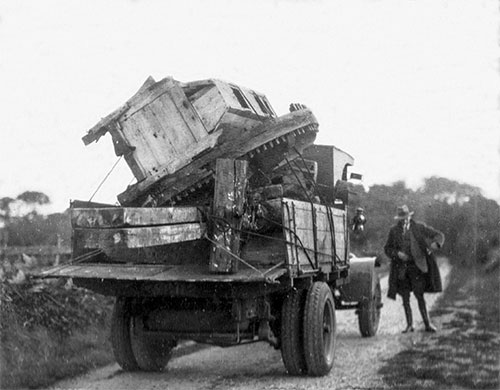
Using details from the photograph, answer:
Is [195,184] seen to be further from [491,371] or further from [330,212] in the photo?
[491,371]

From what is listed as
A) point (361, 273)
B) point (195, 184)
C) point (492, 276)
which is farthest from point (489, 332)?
point (492, 276)

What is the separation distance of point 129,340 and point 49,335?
1.61 m

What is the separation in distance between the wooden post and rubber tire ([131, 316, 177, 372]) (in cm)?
141

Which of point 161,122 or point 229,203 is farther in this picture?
point 161,122

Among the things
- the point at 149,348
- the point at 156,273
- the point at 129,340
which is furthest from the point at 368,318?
the point at 156,273

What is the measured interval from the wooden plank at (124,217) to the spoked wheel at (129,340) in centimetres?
167

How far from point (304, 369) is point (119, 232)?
2.79 metres

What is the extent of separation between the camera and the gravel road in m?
6.77

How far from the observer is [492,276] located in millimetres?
16562

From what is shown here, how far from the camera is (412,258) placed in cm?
1130

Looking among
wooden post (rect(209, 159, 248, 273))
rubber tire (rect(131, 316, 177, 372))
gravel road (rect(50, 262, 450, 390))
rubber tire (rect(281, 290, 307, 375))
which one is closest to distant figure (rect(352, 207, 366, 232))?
gravel road (rect(50, 262, 450, 390))

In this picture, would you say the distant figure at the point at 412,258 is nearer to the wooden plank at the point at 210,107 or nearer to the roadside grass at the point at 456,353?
the roadside grass at the point at 456,353

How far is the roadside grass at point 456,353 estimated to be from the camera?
6.46 meters

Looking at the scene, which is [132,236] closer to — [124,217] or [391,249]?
A: [124,217]
